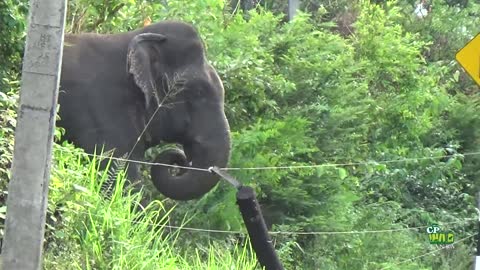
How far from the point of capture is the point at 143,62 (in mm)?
10562

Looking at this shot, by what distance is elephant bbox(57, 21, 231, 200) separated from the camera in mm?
10492

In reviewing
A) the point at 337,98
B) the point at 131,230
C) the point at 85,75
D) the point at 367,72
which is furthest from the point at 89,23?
the point at 131,230

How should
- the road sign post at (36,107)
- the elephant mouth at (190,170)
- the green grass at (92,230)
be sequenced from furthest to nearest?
the elephant mouth at (190,170) < the green grass at (92,230) < the road sign post at (36,107)

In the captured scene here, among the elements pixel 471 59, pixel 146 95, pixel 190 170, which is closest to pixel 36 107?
pixel 471 59

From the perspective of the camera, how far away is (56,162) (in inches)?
288

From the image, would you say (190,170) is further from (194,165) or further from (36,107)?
(36,107)

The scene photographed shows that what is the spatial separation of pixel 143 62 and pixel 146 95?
1.10 ft

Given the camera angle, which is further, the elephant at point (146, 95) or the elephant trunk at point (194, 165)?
the elephant at point (146, 95)

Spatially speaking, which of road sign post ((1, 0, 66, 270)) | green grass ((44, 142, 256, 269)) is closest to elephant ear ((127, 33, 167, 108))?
green grass ((44, 142, 256, 269))

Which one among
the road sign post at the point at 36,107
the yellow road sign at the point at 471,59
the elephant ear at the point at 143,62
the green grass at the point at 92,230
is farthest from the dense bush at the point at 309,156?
the yellow road sign at the point at 471,59

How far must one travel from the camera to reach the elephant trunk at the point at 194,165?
33.0 ft

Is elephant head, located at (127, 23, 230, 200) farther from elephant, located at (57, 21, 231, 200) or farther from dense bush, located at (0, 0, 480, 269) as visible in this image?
dense bush, located at (0, 0, 480, 269)

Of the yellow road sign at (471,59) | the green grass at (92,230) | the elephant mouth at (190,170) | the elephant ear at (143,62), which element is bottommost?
the elephant mouth at (190,170)

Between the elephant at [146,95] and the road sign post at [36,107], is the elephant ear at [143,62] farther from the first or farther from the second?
the road sign post at [36,107]
